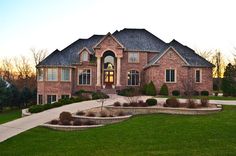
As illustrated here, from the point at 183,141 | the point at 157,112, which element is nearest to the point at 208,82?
the point at 157,112

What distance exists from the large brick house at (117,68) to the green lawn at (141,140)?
19442 mm

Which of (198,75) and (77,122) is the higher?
(198,75)

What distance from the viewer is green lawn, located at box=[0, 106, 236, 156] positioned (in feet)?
35.2

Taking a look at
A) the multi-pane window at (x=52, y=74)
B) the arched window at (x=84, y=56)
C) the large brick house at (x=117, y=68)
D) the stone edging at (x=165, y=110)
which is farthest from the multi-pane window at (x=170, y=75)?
the stone edging at (x=165, y=110)

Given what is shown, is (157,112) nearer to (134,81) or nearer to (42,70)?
(134,81)

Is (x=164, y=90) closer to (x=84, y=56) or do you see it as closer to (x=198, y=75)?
(x=198, y=75)

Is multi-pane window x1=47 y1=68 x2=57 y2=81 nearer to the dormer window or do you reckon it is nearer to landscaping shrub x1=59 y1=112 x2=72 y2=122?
the dormer window

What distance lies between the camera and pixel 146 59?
132 ft

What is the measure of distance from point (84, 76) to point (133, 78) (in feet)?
20.7

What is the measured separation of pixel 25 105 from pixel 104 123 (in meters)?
25.8

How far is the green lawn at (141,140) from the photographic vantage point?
10.7 meters

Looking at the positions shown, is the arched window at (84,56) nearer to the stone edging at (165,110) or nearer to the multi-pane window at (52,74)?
the multi-pane window at (52,74)

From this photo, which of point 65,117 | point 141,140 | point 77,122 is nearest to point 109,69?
point 65,117

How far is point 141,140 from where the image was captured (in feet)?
40.7
